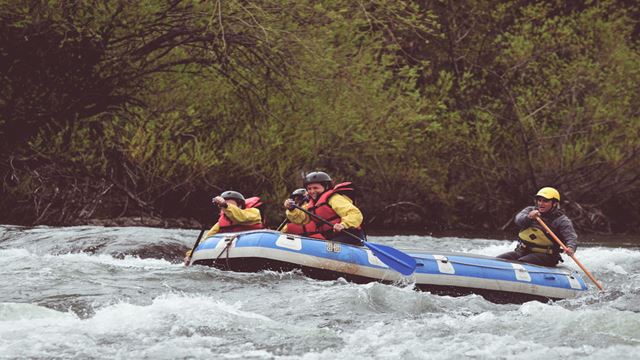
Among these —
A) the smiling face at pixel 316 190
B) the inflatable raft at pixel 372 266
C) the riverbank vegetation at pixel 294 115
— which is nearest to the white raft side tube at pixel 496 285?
the inflatable raft at pixel 372 266

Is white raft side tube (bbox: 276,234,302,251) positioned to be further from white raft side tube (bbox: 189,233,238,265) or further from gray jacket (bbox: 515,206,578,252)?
gray jacket (bbox: 515,206,578,252)

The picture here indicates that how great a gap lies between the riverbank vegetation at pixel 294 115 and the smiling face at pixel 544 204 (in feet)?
19.7

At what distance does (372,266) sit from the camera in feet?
29.8

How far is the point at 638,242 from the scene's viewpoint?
672 inches

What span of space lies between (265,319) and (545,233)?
4212 millimetres

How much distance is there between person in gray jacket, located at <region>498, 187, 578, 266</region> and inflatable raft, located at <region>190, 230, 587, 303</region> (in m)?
0.67

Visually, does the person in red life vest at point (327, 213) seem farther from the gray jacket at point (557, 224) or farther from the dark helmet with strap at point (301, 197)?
the gray jacket at point (557, 224)

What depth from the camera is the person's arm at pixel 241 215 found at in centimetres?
1012

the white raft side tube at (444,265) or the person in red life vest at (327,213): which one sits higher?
the person in red life vest at (327,213)

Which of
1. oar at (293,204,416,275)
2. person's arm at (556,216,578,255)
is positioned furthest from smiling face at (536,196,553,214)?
oar at (293,204,416,275)

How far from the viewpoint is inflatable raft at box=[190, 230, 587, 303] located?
29.5 feet

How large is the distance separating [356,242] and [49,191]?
7719 millimetres

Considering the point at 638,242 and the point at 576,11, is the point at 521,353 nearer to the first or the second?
the point at 638,242

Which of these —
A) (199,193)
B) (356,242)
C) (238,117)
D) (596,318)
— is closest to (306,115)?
(238,117)
